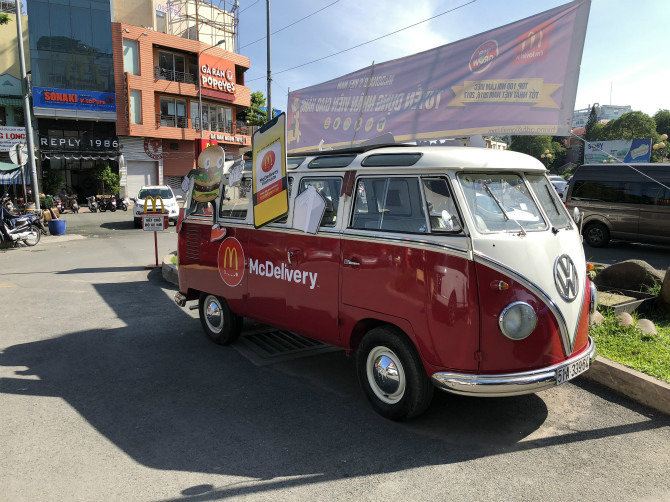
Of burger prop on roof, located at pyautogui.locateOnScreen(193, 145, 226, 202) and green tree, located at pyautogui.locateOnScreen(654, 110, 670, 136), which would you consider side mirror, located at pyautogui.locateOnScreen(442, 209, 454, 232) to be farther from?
green tree, located at pyautogui.locateOnScreen(654, 110, 670, 136)

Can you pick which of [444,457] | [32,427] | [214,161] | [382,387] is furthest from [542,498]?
[214,161]

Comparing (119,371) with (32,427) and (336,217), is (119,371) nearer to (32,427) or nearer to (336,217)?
(32,427)

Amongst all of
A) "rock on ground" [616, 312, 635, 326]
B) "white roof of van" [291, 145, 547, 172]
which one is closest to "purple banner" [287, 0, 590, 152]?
"white roof of van" [291, 145, 547, 172]

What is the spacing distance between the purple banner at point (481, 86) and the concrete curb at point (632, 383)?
2320 millimetres

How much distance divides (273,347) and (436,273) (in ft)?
10.1

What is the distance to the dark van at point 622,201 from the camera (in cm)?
1195

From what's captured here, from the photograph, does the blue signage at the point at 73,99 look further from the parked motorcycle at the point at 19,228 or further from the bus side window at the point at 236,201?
the bus side window at the point at 236,201

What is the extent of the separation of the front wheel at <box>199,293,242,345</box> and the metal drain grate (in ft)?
0.63

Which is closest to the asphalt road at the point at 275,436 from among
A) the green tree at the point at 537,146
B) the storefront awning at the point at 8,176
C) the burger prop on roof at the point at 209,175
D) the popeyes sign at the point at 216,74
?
the burger prop on roof at the point at 209,175

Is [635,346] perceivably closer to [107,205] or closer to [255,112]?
[107,205]

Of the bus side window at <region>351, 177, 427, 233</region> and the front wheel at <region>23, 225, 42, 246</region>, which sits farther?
the front wheel at <region>23, 225, 42, 246</region>

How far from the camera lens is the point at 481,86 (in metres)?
5.66

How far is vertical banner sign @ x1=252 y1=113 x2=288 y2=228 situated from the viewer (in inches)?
185

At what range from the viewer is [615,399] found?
Result: 454 centimetres
